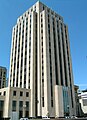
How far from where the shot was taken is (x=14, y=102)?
84375 mm

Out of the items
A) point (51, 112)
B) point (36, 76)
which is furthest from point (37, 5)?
point (51, 112)

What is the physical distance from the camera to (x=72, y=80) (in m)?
109

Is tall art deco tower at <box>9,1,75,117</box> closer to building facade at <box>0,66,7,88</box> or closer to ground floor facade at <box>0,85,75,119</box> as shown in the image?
ground floor facade at <box>0,85,75,119</box>

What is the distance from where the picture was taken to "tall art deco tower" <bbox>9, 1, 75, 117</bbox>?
90.4m

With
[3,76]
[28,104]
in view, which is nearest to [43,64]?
[28,104]

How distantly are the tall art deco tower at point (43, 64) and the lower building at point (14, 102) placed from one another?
3317 mm

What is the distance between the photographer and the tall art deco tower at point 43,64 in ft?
297

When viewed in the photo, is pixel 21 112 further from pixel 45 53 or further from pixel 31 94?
pixel 45 53

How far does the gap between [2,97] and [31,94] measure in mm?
15413

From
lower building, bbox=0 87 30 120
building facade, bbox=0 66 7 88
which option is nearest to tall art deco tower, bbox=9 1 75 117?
lower building, bbox=0 87 30 120

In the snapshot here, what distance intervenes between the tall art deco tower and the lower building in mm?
3317

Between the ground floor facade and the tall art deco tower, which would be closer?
the ground floor facade

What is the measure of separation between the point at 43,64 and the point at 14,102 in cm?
2624

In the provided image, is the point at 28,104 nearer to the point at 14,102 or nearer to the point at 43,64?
the point at 14,102
